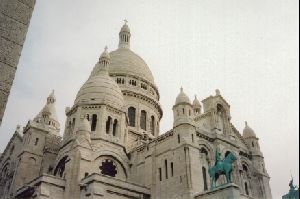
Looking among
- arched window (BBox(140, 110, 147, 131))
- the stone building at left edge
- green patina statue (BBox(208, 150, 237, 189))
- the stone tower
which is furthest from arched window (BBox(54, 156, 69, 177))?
the stone tower

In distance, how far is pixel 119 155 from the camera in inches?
1261

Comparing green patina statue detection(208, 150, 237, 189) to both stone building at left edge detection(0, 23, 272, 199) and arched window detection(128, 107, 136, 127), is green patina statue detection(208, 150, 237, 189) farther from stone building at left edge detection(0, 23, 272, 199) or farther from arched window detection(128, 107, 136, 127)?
arched window detection(128, 107, 136, 127)

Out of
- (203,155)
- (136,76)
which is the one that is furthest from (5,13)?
(136,76)

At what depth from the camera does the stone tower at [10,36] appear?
17.5 feet

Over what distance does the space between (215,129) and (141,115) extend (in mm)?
13510

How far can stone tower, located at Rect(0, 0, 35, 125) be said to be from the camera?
17.5ft

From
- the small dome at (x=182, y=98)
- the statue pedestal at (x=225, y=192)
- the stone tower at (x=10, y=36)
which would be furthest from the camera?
the small dome at (x=182, y=98)

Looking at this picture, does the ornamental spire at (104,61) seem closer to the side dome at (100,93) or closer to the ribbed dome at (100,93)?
the side dome at (100,93)

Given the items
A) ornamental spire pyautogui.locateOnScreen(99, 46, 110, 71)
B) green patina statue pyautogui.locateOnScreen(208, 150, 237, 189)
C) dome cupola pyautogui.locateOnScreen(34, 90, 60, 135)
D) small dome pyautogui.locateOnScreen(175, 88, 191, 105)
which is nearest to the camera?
green patina statue pyautogui.locateOnScreen(208, 150, 237, 189)

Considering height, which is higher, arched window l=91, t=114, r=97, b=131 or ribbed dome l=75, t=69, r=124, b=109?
ribbed dome l=75, t=69, r=124, b=109

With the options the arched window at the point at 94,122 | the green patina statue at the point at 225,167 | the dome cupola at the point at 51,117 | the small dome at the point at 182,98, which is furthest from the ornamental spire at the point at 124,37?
the green patina statue at the point at 225,167

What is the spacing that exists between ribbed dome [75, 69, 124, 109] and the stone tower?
92.0ft

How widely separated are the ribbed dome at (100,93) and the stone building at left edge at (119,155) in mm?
107

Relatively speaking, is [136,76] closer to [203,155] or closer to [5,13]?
[203,155]
